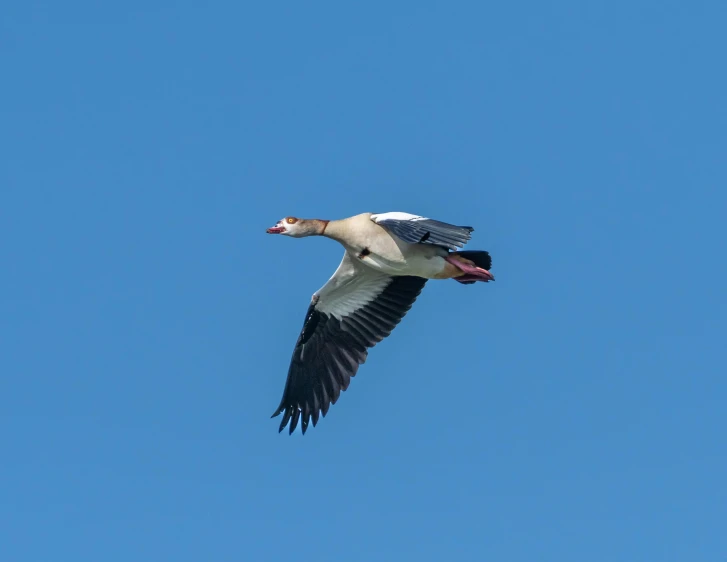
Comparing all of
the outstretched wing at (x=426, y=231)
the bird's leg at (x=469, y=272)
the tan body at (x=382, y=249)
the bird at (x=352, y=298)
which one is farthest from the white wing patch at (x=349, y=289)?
the outstretched wing at (x=426, y=231)

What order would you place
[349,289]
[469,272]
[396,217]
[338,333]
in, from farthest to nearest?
1. [338,333]
2. [349,289]
3. [469,272]
4. [396,217]

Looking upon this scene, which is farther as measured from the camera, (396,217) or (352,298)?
(352,298)

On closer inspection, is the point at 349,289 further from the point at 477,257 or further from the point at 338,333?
the point at 477,257

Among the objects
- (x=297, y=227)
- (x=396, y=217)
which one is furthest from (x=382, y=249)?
(x=297, y=227)

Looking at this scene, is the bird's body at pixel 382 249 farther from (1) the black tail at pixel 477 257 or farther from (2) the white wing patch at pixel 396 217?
(1) the black tail at pixel 477 257

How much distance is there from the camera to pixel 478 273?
15859 millimetres

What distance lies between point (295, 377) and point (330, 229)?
268 cm

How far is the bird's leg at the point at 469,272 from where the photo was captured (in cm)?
1575

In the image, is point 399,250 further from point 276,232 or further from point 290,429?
point 290,429

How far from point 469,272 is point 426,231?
5.95ft

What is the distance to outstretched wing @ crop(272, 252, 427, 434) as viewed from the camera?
658 inches

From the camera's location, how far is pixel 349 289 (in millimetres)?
16766

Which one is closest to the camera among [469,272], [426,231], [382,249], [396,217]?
[426,231]

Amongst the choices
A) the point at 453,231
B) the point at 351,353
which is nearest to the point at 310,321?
the point at 351,353
